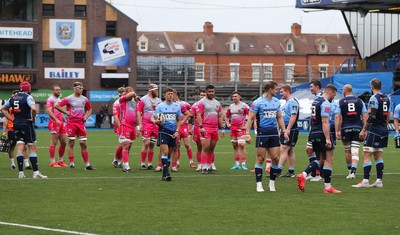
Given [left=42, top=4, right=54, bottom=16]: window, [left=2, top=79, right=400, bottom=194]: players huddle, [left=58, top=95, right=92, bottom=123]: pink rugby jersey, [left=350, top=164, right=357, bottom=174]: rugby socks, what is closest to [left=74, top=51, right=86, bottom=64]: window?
[left=42, top=4, right=54, bottom=16]: window

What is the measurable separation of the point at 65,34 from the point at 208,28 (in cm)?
4689

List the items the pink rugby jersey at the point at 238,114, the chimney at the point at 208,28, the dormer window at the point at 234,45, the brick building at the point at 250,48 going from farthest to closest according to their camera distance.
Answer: the chimney at the point at 208,28 < the dormer window at the point at 234,45 < the brick building at the point at 250,48 < the pink rugby jersey at the point at 238,114

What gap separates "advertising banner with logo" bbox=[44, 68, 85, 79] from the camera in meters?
78.3

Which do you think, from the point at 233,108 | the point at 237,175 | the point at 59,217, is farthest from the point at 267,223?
the point at 233,108

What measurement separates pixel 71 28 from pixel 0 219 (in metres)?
66.8

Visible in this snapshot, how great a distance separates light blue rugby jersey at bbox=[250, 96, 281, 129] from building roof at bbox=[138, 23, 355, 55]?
329 ft

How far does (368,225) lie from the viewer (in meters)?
12.4

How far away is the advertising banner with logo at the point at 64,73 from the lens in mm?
78312

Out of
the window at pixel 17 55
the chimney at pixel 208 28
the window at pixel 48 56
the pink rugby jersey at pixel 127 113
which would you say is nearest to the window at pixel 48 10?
the window at pixel 17 55

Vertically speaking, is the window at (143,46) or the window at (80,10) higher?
the window at (80,10)

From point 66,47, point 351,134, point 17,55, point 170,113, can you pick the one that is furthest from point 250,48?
point 351,134

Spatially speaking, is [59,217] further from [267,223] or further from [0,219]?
[267,223]

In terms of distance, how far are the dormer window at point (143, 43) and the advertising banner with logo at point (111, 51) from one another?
38089mm

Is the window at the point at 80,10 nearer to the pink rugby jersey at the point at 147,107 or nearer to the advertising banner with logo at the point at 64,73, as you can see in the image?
the advertising banner with logo at the point at 64,73
